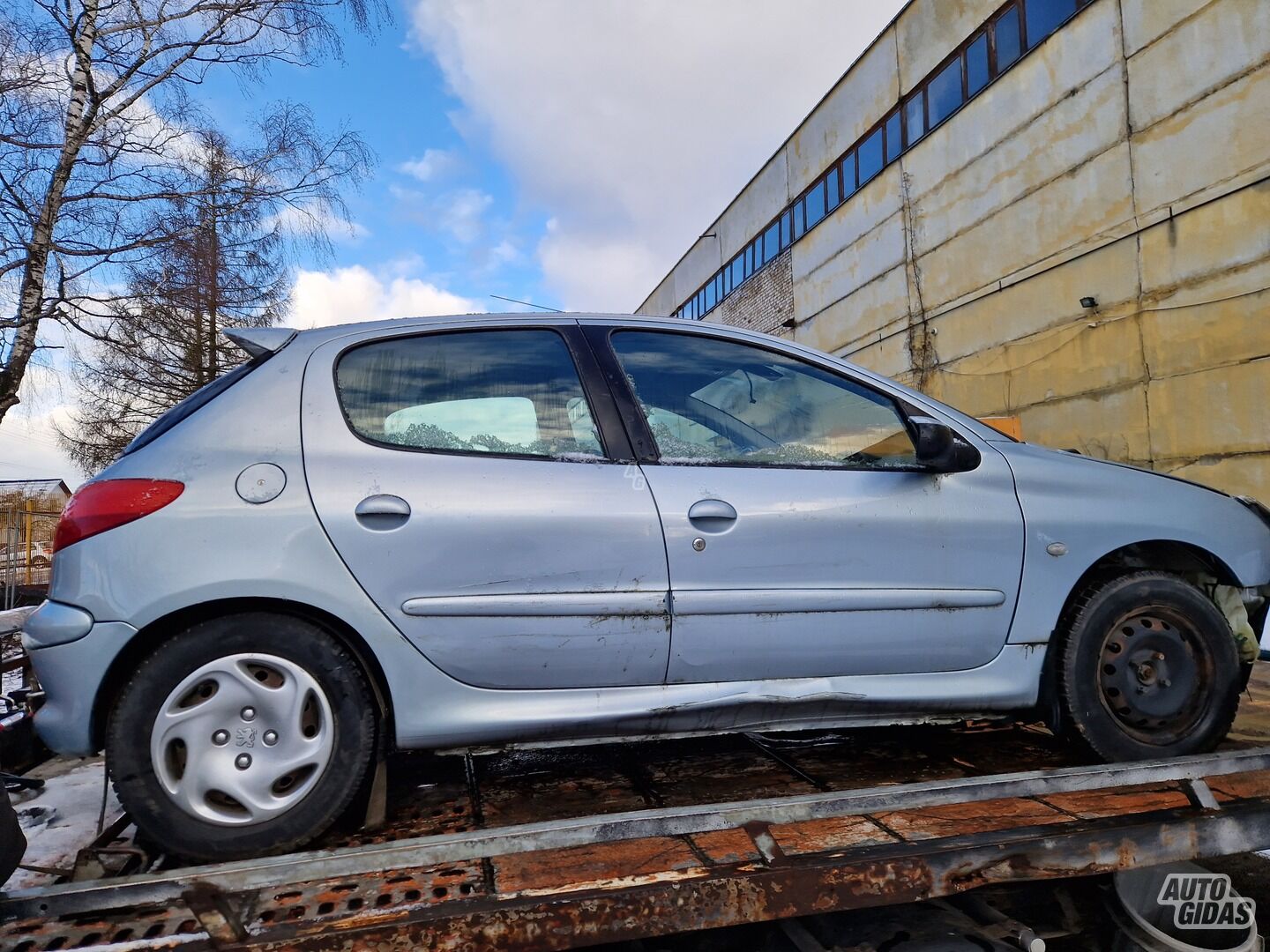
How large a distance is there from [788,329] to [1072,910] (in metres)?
15.6

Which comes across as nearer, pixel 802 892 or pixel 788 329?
pixel 802 892

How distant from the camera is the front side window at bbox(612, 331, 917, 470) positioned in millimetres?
2350

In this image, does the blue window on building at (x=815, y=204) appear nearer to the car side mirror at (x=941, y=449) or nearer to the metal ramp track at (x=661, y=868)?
the car side mirror at (x=941, y=449)

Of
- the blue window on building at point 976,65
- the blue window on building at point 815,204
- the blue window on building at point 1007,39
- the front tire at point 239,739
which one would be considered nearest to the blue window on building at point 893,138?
the blue window on building at point 976,65

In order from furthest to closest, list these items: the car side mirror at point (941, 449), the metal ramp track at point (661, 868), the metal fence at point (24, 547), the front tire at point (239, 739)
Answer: the metal fence at point (24, 547) → the car side mirror at point (941, 449) → the front tire at point (239, 739) → the metal ramp track at point (661, 868)

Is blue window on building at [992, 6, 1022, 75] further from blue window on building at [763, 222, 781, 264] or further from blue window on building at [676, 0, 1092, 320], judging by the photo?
blue window on building at [763, 222, 781, 264]

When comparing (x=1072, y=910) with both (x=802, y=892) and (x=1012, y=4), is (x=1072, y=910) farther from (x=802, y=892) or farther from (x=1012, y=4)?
(x=1012, y=4)

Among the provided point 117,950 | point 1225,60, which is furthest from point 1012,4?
point 117,950

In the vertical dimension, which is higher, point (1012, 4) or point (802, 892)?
point (1012, 4)

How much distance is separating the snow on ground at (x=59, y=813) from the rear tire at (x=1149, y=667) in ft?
8.82

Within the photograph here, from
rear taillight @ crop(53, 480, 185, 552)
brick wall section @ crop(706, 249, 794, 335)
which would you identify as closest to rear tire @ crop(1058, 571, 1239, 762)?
rear taillight @ crop(53, 480, 185, 552)

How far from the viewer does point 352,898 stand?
1.61 m

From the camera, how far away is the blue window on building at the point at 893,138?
509 inches

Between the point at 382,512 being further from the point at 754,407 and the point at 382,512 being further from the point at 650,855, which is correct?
the point at 754,407
